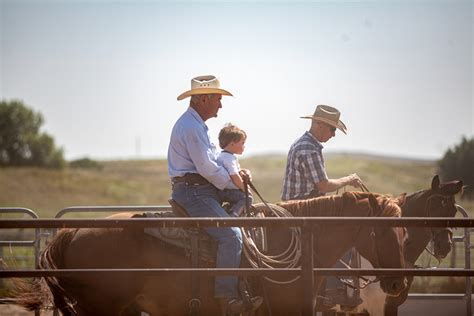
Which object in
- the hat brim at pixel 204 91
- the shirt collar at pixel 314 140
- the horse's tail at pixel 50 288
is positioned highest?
the hat brim at pixel 204 91

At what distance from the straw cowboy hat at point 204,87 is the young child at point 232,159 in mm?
381

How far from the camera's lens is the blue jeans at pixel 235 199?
7.02 m

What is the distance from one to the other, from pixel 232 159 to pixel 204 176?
0.33 meters

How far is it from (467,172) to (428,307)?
102 feet

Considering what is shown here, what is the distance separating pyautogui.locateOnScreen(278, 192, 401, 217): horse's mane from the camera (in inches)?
282

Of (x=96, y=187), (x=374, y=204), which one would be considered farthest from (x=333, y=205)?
(x=96, y=187)

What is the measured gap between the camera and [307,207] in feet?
23.7

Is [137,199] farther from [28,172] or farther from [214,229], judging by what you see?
[214,229]

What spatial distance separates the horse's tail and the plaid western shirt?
8.55 ft

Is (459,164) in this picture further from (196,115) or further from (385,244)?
(196,115)

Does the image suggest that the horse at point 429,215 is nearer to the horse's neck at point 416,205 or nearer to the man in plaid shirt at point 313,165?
the horse's neck at point 416,205

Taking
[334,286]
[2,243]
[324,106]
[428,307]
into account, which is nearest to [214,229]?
[334,286]

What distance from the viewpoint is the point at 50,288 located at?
22.4ft

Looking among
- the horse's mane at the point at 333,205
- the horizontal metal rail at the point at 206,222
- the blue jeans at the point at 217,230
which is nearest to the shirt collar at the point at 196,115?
the blue jeans at the point at 217,230
